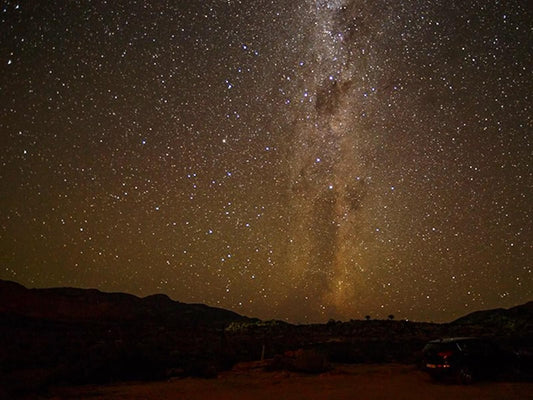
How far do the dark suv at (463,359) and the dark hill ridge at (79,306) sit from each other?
190ft

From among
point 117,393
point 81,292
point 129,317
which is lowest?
point 117,393

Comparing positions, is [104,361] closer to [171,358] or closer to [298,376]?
[171,358]

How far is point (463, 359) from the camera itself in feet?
49.8

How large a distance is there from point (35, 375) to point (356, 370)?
44.8 feet

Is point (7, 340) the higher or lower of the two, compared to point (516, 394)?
higher

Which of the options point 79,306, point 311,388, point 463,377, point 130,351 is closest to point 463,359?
point 463,377

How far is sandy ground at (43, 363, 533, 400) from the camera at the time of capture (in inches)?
537

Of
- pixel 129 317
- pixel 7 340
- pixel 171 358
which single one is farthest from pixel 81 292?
pixel 171 358

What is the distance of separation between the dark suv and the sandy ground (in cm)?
41

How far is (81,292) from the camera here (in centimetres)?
9144

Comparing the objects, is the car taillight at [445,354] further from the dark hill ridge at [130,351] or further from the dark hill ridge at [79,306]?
the dark hill ridge at [79,306]

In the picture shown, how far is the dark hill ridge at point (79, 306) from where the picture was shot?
6800 cm

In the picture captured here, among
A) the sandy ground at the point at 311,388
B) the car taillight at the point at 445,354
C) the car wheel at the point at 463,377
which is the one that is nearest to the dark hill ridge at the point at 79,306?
the sandy ground at the point at 311,388

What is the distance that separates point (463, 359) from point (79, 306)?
73935 millimetres
